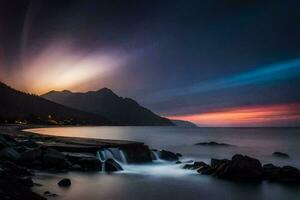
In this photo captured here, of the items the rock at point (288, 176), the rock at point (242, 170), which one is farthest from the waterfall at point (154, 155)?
the rock at point (288, 176)

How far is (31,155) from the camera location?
33031mm

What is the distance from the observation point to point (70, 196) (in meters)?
23.3

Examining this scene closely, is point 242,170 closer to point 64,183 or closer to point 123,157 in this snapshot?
point 123,157

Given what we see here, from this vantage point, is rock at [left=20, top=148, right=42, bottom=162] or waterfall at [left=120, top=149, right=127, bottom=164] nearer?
rock at [left=20, top=148, right=42, bottom=162]

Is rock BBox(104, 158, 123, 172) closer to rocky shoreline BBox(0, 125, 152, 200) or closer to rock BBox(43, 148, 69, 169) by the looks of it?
rocky shoreline BBox(0, 125, 152, 200)

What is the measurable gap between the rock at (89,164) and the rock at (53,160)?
1.61 meters

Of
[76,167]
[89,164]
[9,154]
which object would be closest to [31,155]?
[9,154]

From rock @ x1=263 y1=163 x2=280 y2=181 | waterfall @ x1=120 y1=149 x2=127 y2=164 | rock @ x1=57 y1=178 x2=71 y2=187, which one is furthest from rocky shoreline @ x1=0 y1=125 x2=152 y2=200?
rock @ x1=263 y1=163 x2=280 y2=181

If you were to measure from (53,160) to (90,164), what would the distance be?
11.6 ft

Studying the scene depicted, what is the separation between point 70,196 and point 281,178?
755 inches

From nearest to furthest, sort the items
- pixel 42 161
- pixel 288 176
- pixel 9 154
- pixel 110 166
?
pixel 9 154 → pixel 288 176 → pixel 42 161 → pixel 110 166

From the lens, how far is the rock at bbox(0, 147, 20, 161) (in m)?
31.5

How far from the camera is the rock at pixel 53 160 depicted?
108 feet

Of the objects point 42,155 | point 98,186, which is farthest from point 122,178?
point 42,155
